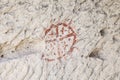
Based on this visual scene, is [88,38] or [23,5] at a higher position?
[23,5]

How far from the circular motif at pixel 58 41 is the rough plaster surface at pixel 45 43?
2 cm

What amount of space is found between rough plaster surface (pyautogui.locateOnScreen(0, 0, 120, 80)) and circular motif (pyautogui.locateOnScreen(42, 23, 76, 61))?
0.06 ft

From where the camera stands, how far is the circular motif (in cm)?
113

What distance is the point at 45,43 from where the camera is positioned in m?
1.13

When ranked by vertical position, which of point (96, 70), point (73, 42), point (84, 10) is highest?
point (84, 10)

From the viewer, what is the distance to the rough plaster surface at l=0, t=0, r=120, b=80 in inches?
43.4

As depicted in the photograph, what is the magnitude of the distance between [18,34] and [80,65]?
1.01 ft

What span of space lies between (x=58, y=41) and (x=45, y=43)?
0.19 ft

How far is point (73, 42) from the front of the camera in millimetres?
1161

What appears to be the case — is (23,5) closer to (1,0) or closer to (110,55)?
(1,0)

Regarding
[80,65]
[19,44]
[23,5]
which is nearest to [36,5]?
[23,5]

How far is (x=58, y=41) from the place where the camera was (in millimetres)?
1143

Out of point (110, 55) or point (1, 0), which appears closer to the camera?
point (1, 0)

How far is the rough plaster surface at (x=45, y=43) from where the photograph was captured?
110 cm
